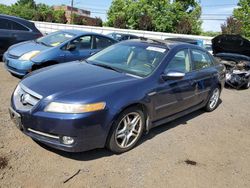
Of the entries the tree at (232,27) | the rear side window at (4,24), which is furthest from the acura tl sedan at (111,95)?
the tree at (232,27)

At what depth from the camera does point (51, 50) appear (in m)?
→ 6.88

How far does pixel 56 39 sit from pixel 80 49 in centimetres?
78

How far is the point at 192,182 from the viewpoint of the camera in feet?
11.2

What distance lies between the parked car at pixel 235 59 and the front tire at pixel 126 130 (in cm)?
590

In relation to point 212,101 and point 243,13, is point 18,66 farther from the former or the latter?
point 243,13

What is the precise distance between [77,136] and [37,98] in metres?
0.69

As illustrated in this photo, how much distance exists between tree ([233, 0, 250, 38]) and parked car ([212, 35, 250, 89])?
1761 centimetres

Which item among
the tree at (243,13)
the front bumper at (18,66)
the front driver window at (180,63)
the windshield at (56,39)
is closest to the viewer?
the front driver window at (180,63)

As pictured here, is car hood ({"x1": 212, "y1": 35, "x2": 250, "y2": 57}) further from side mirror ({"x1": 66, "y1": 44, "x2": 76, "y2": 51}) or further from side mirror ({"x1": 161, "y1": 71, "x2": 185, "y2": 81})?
side mirror ({"x1": 161, "y1": 71, "x2": 185, "y2": 81})

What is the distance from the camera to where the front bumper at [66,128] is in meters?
3.24

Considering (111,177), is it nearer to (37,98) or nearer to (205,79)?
(37,98)

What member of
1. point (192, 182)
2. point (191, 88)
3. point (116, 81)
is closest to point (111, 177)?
point (192, 182)

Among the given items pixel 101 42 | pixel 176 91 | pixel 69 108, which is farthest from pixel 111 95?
pixel 101 42

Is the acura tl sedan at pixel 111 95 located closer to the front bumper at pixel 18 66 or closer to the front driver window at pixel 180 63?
the front driver window at pixel 180 63
